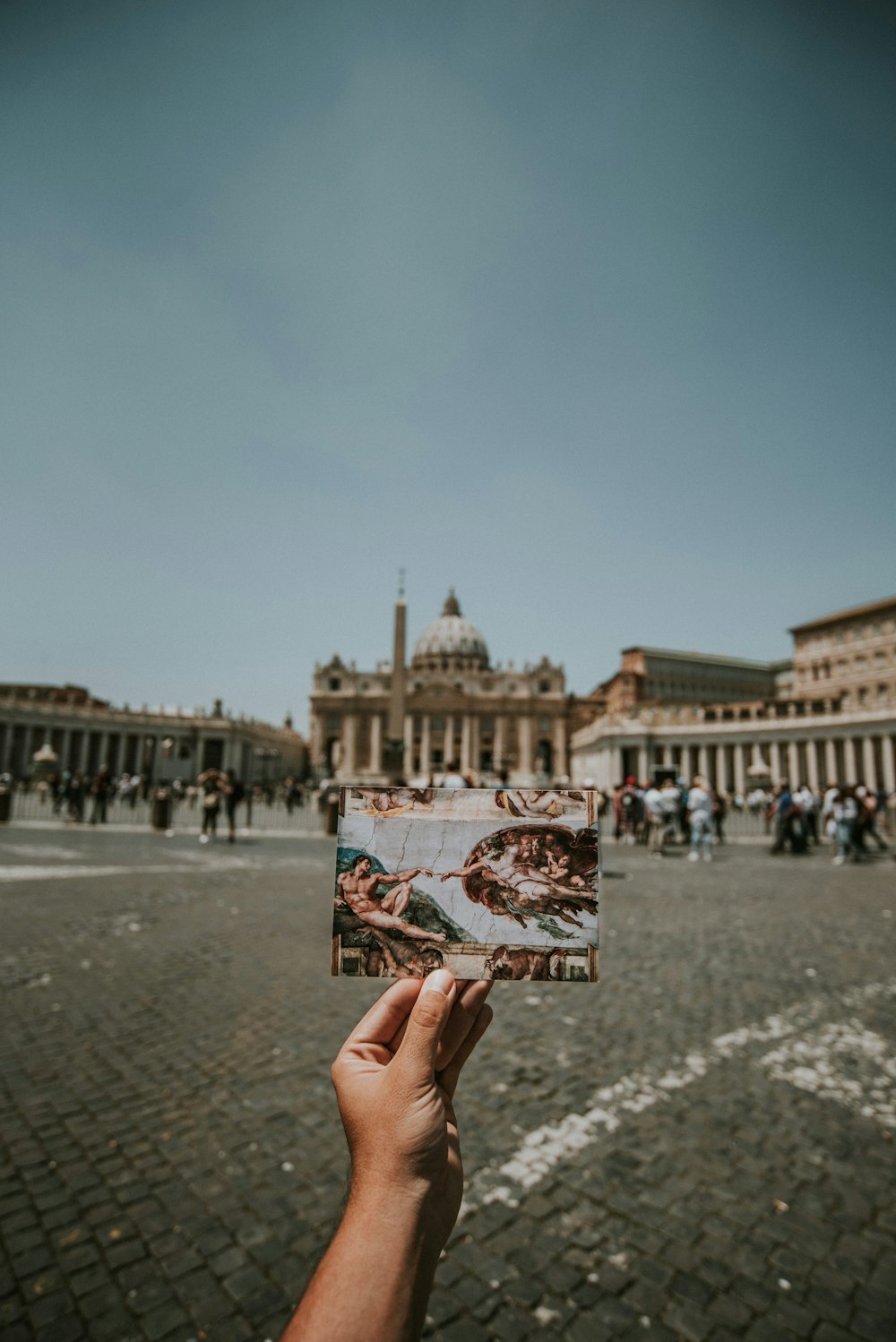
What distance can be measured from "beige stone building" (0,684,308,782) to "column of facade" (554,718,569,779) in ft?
109

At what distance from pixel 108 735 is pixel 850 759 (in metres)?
56.9

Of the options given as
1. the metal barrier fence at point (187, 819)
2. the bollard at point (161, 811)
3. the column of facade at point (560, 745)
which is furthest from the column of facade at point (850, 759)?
the bollard at point (161, 811)

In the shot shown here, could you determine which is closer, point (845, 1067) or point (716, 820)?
point (845, 1067)

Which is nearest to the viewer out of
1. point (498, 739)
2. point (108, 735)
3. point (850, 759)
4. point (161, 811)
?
point (161, 811)

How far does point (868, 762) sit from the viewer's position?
4512 centimetres

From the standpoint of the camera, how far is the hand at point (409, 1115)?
1.24m

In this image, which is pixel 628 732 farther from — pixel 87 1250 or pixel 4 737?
pixel 87 1250

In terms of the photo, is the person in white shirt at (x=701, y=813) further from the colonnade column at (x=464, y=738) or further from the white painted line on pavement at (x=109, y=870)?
the colonnade column at (x=464, y=738)

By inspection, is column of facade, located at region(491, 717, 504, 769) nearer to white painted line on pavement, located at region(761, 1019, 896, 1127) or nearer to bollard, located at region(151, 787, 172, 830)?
bollard, located at region(151, 787, 172, 830)

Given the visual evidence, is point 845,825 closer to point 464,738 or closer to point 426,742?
point 464,738

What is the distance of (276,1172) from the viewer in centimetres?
339

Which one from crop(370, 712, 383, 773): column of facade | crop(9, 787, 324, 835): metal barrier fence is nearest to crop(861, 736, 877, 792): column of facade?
crop(9, 787, 324, 835): metal barrier fence

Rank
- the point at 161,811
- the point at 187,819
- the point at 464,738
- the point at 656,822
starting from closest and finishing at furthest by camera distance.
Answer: the point at 656,822
the point at 161,811
the point at 187,819
the point at 464,738

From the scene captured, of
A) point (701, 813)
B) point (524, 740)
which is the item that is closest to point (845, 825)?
point (701, 813)
